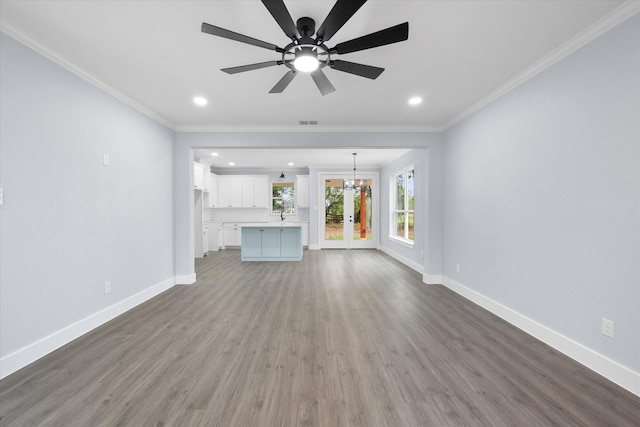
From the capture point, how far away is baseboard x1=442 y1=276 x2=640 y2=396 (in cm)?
182

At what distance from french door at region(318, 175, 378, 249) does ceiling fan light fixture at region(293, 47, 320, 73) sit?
6.32 metres

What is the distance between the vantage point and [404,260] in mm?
6105

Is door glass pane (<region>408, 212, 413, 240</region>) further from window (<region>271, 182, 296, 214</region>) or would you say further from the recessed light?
the recessed light

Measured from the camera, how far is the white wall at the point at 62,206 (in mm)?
2029

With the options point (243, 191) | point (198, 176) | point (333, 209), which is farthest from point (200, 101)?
point (333, 209)

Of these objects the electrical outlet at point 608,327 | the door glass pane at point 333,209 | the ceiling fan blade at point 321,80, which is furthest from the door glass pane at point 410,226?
the ceiling fan blade at point 321,80

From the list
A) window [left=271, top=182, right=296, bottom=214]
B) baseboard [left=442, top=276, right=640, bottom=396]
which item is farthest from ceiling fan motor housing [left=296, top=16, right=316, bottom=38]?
window [left=271, top=182, right=296, bottom=214]

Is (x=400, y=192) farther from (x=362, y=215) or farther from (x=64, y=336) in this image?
(x=64, y=336)

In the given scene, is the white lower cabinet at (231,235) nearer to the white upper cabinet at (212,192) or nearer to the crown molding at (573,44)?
the white upper cabinet at (212,192)

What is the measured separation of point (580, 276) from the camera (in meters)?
2.16

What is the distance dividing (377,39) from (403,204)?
524 cm

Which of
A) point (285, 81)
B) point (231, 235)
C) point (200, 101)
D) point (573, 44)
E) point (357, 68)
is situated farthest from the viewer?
point (231, 235)

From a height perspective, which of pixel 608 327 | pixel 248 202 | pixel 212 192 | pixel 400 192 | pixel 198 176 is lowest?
pixel 608 327

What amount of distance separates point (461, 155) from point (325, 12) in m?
2.92
